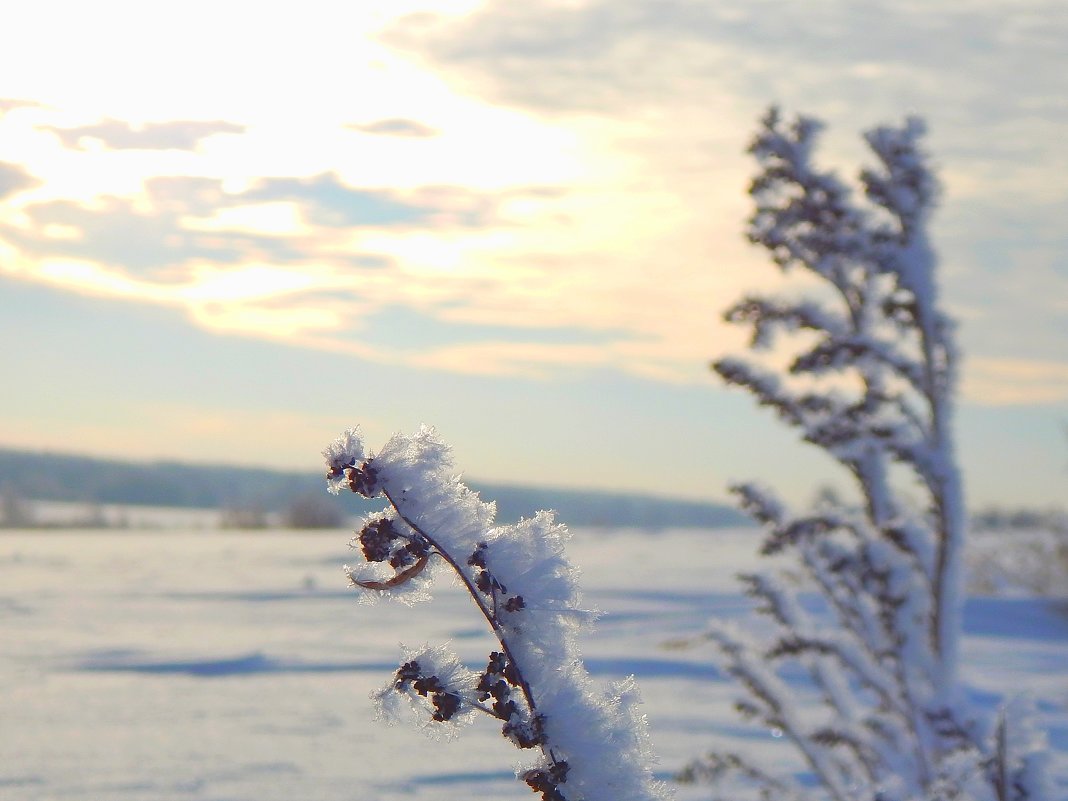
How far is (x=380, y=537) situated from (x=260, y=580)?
11.3m

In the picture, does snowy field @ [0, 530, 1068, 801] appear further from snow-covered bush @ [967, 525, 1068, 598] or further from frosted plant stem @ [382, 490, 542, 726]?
snow-covered bush @ [967, 525, 1068, 598]

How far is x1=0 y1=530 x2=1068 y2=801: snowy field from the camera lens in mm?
3482

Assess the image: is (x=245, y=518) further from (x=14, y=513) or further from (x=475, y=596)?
(x=475, y=596)

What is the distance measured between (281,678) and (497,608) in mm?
4805

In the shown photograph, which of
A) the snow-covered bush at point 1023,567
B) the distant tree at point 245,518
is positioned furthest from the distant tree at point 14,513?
the snow-covered bush at point 1023,567

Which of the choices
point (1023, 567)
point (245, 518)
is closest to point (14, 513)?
point (245, 518)

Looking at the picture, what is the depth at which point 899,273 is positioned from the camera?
112 inches

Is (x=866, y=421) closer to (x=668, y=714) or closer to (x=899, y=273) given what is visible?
(x=899, y=273)

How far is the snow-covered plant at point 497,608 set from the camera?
1.13 m

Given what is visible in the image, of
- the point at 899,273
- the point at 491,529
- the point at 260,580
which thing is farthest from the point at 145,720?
the point at 260,580

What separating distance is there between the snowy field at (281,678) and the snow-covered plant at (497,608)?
7 cm

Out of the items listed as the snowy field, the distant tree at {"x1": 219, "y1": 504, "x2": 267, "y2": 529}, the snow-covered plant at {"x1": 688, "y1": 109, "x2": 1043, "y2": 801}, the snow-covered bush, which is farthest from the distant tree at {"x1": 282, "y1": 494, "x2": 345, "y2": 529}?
the snow-covered plant at {"x1": 688, "y1": 109, "x2": 1043, "y2": 801}

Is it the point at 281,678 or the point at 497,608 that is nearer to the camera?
the point at 497,608

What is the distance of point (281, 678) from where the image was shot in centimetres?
562
